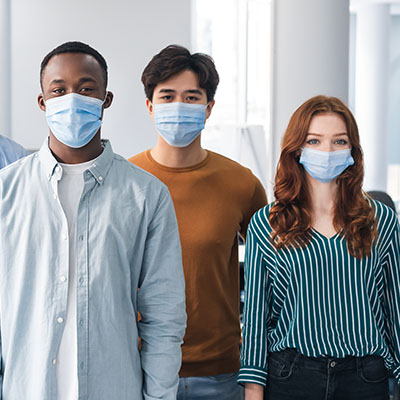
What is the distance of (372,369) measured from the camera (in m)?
1.63

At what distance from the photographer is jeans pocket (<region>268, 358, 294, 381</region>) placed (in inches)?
64.8

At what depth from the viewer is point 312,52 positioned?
3.15 metres

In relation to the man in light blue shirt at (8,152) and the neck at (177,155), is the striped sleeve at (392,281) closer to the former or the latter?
the neck at (177,155)

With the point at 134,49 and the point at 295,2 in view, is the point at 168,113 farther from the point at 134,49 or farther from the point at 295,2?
the point at 134,49

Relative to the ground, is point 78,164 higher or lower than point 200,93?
lower

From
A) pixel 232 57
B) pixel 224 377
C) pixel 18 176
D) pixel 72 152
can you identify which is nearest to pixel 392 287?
pixel 224 377

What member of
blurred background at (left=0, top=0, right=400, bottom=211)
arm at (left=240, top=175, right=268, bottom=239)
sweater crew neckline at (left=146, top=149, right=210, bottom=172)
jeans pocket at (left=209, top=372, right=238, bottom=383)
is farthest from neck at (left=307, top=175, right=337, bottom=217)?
blurred background at (left=0, top=0, right=400, bottom=211)

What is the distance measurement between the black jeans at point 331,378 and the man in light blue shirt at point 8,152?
1218 millimetres

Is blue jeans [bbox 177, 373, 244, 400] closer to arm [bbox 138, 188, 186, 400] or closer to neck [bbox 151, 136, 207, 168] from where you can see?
arm [bbox 138, 188, 186, 400]

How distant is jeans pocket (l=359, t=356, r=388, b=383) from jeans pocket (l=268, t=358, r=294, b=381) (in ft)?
0.62

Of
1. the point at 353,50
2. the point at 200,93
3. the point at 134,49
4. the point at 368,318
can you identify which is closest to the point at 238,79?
the point at 134,49

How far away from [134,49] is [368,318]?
3.48 metres

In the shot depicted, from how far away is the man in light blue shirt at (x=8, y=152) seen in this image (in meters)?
2.17

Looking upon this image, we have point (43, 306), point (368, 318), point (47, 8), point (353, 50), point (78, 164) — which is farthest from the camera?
point (353, 50)
